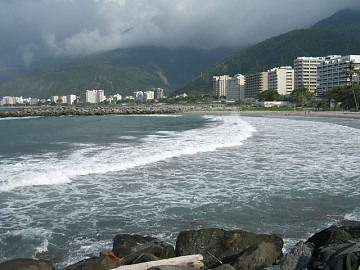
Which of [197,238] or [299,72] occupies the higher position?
[299,72]

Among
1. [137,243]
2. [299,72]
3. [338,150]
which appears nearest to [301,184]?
[137,243]

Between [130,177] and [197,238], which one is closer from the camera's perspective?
[197,238]

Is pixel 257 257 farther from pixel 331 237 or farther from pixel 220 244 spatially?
pixel 331 237

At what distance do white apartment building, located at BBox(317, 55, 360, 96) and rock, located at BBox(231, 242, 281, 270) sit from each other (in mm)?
147934

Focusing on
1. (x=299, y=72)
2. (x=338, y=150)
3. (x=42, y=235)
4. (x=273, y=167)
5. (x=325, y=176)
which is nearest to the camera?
(x=42, y=235)

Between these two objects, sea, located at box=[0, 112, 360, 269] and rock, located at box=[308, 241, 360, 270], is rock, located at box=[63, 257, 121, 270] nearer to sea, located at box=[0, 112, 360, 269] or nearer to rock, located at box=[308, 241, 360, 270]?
sea, located at box=[0, 112, 360, 269]

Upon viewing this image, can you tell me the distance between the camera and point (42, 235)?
932 centimetres

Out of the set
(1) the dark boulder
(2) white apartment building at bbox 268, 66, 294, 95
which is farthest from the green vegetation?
(1) the dark boulder

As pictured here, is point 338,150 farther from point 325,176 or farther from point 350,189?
point 350,189

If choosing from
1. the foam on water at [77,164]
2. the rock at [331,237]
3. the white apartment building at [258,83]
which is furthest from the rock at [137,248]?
the white apartment building at [258,83]

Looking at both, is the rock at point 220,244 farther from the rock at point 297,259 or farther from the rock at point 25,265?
the rock at point 25,265

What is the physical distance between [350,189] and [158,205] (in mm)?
6466

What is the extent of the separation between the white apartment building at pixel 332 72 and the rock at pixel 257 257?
485ft

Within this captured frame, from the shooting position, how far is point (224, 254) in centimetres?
771
